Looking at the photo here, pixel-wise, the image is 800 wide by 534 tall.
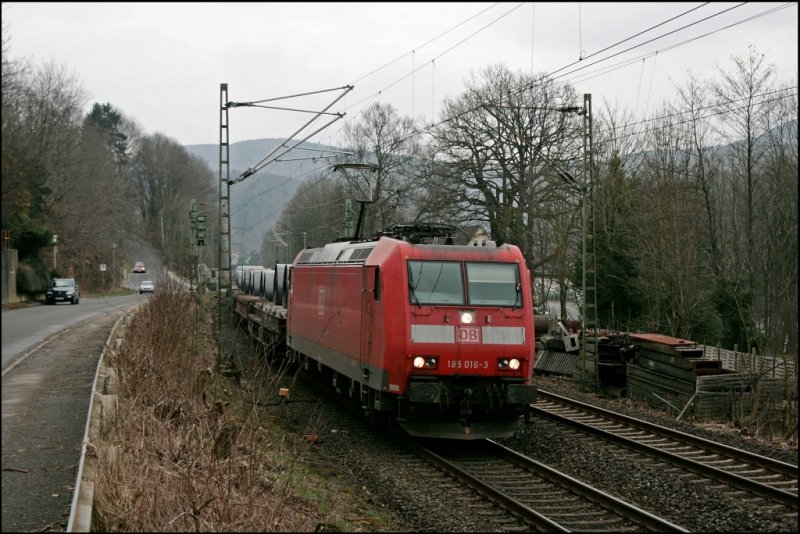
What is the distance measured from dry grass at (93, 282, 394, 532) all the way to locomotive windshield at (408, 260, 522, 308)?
9.84 feet

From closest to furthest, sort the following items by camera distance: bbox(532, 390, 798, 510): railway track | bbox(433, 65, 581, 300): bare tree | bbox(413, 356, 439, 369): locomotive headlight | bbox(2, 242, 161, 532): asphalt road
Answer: bbox(2, 242, 161, 532): asphalt road, bbox(532, 390, 798, 510): railway track, bbox(413, 356, 439, 369): locomotive headlight, bbox(433, 65, 581, 300): bare tree

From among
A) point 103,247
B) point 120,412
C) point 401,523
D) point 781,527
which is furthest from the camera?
point 103,247

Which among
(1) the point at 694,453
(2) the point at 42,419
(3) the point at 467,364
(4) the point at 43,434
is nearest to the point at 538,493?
(3) the point at 467,364

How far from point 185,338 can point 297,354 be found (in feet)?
10.1

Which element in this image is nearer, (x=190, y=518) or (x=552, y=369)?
(x=190, y=518)

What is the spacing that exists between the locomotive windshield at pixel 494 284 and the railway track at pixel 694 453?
2.83m

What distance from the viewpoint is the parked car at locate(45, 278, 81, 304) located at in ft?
124

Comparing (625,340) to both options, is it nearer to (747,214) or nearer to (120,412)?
(747,214)

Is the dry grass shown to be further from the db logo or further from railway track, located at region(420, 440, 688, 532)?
the db logo

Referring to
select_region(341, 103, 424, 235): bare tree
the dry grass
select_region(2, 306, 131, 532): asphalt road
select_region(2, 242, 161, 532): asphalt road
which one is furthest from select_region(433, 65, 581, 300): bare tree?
the dry grass

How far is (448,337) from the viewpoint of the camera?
10938 millimetres

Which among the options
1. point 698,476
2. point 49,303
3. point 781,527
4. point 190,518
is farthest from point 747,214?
point 49,303

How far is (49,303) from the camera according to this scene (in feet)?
126

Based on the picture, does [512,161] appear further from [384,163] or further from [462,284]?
[462,284]
